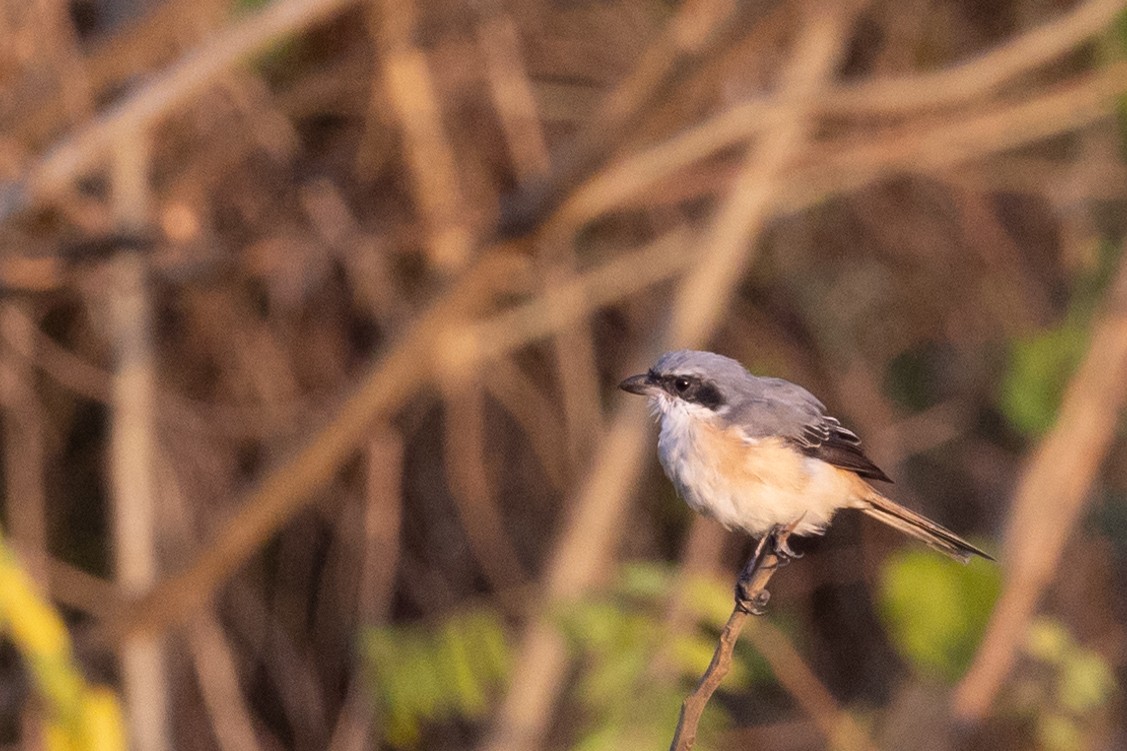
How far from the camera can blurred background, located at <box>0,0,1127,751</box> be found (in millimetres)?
3775

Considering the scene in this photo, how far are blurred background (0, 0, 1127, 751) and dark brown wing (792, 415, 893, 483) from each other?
135 cm

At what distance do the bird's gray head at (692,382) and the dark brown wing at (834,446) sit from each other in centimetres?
11

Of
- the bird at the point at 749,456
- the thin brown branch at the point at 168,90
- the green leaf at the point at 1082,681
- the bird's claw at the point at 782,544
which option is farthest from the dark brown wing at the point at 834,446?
the thin brown branch at the point at 168,90

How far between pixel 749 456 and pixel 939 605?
4.62 feet

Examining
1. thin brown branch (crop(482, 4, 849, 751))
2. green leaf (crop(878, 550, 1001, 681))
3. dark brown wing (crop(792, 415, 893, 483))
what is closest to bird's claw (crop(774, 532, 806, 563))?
dark brown wing (crop(792, 415, 893, 483))

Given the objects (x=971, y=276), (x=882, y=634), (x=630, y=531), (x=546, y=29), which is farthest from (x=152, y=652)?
(x=971, y=276)

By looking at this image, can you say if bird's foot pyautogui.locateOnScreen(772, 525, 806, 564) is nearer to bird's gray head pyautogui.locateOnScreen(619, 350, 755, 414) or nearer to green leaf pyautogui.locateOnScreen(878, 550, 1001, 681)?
bird's gray head pyautogui.locateOnScreen(619, 350, 755, 414)

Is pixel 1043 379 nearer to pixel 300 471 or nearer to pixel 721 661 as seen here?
pixel 300 471

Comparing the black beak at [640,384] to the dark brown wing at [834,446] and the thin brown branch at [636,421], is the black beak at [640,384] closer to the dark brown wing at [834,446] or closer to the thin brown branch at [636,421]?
the dark brown wing at [834,446]

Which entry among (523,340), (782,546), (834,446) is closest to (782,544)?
(782,546)

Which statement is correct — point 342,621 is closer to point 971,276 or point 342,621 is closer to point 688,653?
point 688,653

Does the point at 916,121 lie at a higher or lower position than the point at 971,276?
higher

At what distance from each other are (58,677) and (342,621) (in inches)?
112

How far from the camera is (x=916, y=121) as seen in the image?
4625mm
